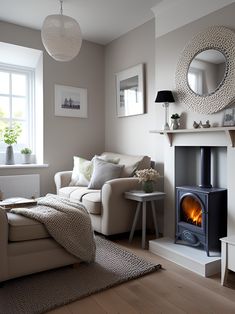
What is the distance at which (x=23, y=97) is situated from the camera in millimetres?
4352

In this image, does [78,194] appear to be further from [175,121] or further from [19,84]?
[19,84]

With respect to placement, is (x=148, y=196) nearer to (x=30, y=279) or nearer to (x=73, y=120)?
(x=30, y=279)

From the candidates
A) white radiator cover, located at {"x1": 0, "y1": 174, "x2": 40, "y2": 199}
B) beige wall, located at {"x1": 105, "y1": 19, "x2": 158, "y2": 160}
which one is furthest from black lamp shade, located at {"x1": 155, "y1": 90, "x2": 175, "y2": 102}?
white radiator cover, located at {"x1": 0, "y1": 174, "x2": 40, "y2": 199}

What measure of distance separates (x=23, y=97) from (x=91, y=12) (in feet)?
5.49

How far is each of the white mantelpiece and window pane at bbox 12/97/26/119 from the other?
2397 millimetres

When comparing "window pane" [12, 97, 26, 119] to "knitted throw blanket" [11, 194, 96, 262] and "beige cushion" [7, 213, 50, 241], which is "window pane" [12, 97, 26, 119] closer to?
"knitted throw blanket" [11, 194, 96, 262]

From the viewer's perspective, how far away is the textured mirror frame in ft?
8.02

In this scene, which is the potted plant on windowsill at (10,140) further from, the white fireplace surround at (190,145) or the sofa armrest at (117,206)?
the white fireplace surround at (190,145)

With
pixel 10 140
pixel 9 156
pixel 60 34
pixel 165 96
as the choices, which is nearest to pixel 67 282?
pixel 165 96

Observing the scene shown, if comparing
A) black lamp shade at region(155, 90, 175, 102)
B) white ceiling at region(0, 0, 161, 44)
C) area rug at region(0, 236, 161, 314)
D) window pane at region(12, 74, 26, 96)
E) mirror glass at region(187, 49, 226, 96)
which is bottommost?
area rug at region(0, 236, 161, 314)

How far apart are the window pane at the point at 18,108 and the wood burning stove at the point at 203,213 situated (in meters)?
2.75

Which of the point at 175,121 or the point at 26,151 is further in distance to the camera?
the point at 26,151

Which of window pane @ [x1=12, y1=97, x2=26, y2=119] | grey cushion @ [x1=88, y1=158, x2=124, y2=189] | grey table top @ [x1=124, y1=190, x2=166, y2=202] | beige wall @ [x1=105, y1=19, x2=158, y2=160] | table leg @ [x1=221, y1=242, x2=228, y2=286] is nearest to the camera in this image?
table leg @ [x1=221, y1=242, x2=228, y2=286]

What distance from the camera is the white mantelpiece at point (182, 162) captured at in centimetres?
237
